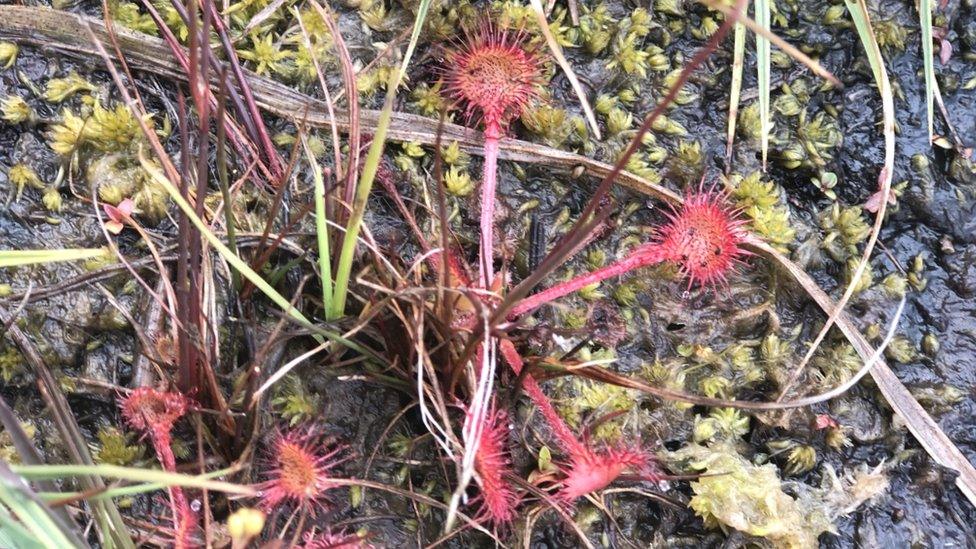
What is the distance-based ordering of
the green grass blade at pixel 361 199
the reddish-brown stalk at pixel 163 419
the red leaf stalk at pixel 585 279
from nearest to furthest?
the green grass blade at pixel 361 199
the reddish-brown stalk at pixel 163 419
the red leaf stalk at pixel 585 279

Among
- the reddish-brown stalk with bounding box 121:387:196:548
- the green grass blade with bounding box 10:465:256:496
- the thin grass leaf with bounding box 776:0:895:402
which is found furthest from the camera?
the thin grass leaf with bounding box 776:0:895:402

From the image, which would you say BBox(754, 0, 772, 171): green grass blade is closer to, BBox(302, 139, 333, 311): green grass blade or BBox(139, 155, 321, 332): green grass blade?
BBox(302, 139, 333, 311): green grass blade

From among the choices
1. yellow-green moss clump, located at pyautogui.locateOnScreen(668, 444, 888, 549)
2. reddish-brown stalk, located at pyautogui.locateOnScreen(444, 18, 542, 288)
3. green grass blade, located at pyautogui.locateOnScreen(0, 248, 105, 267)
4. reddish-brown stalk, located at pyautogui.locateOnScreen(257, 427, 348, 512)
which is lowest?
yellow-green moss clump, located at pyautogui.locateOnScreen(668, 444, 888, 549)

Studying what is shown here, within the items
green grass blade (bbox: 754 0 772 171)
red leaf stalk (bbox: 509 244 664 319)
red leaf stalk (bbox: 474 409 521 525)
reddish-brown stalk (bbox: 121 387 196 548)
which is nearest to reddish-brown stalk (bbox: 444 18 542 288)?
red leaf stalk (bbox: 509 244 664 319)

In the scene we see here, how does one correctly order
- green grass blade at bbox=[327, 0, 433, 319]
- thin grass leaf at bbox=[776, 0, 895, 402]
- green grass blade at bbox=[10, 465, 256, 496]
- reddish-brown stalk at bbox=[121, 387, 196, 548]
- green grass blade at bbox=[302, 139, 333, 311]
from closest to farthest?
1. green grass blade at bbox=[10, 465, 256, 496]
2. green grass blade at bbox=[327, 0, 433, 319]
3. green grass blade at bbox=[302, 139, 333, 311]
4. reddish-brown stalk at bbox=[121, 387, 196, 548]
5. thin grass leaf at bbox=[776, 0, 895, 402]

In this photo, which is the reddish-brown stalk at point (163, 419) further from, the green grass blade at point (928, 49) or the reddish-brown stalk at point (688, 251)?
the green grass blade at point (928, 49)

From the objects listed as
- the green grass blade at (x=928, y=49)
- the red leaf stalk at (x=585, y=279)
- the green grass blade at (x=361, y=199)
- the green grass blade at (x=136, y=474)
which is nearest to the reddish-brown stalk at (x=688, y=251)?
the red leaf stalk at (x=585, y=279)
